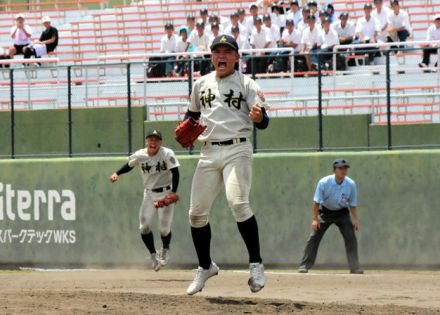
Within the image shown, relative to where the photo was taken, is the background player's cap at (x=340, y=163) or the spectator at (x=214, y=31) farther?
the spectator at (x=214, y=31)

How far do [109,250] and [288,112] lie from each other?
3.64 metres

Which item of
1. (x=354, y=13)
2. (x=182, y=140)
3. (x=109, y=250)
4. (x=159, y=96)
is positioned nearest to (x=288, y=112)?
(x=159, y=96)

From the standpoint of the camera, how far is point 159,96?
20688 mm

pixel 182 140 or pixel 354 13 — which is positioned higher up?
pixel 354 13

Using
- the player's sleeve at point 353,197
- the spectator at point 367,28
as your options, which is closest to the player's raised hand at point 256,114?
the player's sleeve at point 353,197

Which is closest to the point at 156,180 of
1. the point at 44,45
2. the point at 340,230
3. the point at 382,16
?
the point at 340,230

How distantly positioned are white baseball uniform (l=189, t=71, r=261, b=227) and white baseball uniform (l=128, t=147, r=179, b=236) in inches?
226

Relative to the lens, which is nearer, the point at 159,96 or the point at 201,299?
the point at 201,299

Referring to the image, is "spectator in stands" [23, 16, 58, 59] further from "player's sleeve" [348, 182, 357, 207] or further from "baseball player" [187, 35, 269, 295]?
"baseball player" [187, 35, 269, 295]

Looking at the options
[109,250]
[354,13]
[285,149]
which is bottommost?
[109,250]

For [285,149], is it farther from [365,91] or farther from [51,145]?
[51,145]

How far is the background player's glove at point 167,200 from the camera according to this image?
55.0 feet

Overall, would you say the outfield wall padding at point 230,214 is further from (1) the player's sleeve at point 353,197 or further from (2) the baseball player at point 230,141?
(2) the baseball player at point 230,141

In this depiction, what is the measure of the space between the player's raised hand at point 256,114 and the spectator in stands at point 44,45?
14.8 m
